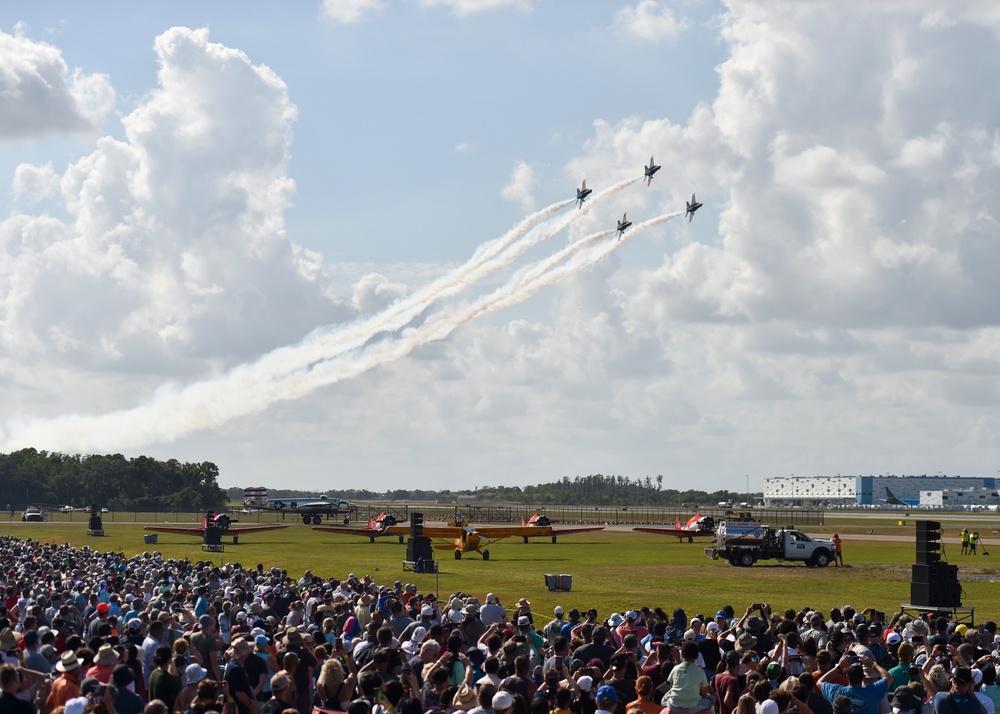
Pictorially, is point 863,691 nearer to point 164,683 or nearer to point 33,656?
point 164,683

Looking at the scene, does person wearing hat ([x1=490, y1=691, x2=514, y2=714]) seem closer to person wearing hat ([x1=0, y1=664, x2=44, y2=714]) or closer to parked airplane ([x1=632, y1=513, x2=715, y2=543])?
person wearing hat ([x1=0, y1=664, x2=44, y2=714])

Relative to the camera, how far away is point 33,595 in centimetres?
2036

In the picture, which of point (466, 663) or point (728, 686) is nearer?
point (728, 686)

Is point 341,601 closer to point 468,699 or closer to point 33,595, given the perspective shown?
point 33,595

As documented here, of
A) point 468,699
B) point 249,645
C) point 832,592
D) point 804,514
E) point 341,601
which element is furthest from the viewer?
point 804,514

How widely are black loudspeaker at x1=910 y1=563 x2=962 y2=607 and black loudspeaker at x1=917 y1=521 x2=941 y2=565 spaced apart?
177mm

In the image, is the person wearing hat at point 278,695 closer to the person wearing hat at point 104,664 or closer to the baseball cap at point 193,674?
the baseball cap at point 193,674

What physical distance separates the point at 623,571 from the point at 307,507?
64.3 metres

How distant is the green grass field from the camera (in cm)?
3434

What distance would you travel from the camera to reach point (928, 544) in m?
28.0

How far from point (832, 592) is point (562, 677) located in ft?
90.0

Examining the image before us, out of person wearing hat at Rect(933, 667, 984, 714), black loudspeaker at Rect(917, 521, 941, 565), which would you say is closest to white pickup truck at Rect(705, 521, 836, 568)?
black loudspeaker at Rect(917, 521, 941, 565)

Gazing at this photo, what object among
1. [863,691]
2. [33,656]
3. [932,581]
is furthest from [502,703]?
[932,581]

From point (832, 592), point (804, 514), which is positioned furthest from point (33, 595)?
point (804, 514)
